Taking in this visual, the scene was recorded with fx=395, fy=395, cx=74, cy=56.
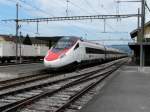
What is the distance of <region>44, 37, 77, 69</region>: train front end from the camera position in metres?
29.6

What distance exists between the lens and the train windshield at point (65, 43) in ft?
104

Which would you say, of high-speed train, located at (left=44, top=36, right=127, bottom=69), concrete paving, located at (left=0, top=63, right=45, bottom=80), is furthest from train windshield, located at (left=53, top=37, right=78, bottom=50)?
concrete paving, located at (left=0, top=63, right=45, bottom=80)

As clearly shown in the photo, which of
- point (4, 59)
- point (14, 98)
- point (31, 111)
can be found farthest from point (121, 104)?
point (4, 59)

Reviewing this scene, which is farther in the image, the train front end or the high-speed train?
the high-speed train

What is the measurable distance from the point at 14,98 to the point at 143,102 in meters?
4.79

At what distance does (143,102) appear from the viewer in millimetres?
13867

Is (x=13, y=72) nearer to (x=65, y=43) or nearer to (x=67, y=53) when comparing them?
(x=67, y=53)

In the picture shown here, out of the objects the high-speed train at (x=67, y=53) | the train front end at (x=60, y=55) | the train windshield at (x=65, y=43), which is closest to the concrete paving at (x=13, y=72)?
the train front end at (x=60, y=55)

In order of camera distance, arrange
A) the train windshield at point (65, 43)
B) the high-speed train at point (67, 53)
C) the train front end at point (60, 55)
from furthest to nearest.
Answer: the train windshield at point (65, 43), the high-speed train at point (67, 53), the train front end at point (60, 55)

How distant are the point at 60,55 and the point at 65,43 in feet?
7.85

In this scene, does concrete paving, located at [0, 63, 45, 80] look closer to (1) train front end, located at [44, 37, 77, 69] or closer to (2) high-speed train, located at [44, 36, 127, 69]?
(1) train front end, located at [44, 37, 77, 69]

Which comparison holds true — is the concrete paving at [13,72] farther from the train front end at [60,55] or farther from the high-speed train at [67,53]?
the high-speed train at [67,53]

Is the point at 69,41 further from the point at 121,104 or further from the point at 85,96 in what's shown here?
the point at 121,104

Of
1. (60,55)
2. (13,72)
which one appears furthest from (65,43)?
(13,72)
